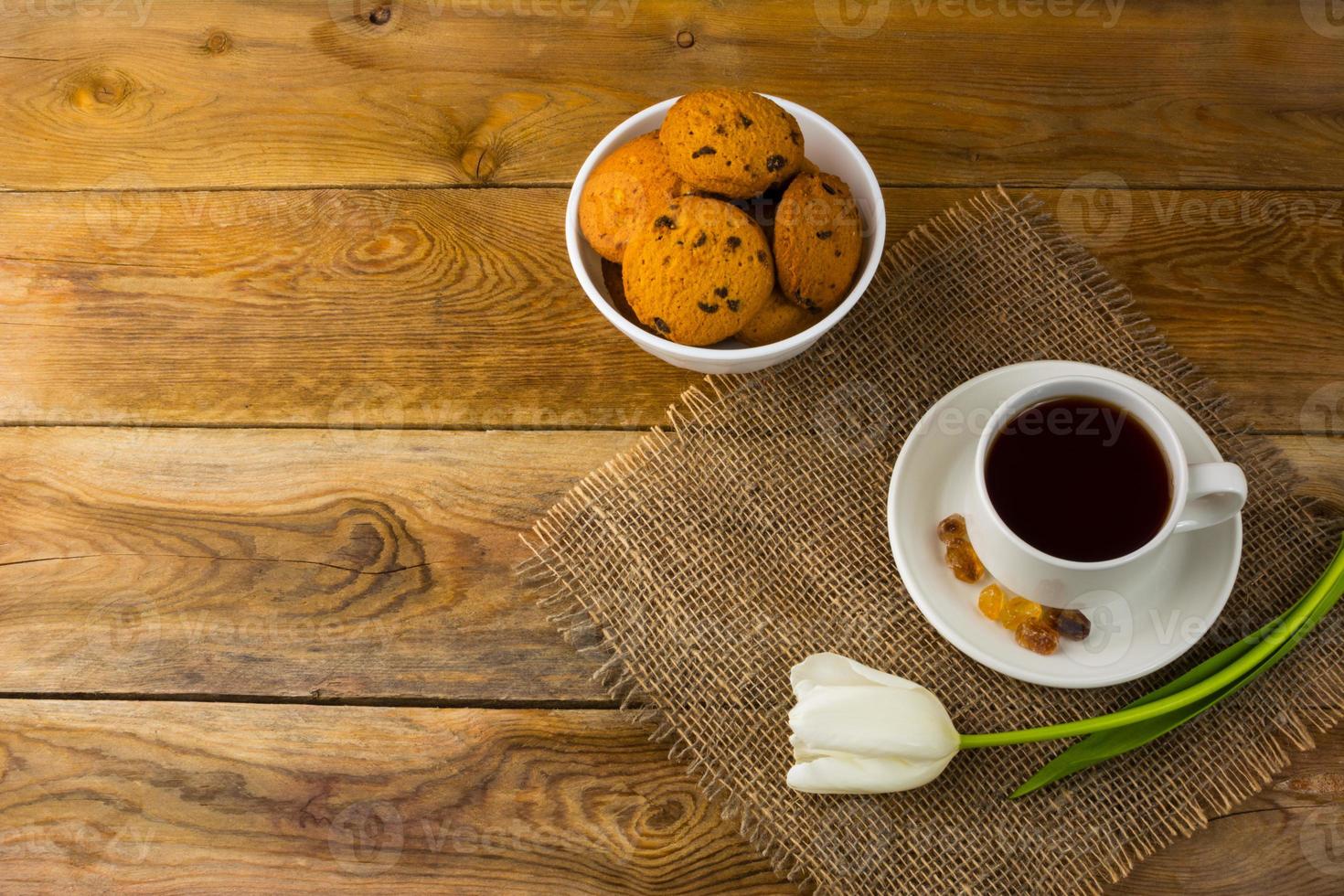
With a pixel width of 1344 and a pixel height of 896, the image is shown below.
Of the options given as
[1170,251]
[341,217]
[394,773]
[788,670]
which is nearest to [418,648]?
[394,773]

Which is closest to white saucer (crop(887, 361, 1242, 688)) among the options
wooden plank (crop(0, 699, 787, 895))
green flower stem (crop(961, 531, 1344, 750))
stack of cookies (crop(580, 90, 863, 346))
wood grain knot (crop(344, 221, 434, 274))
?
green flower stem (crop(961, 531, 1344, 750))

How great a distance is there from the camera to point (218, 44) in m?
1.11

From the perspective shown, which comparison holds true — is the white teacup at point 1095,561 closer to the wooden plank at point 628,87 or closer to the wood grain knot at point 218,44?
the wooden plank at point 628,87

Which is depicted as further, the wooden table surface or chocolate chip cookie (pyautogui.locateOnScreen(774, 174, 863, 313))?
the wooden table surface

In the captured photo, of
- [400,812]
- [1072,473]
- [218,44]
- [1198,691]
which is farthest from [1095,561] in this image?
[218,44]

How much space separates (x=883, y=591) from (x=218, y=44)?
3.09 feet

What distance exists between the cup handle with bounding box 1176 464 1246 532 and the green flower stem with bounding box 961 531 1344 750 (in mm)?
144

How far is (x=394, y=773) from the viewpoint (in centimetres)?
90

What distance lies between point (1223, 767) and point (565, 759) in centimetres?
58

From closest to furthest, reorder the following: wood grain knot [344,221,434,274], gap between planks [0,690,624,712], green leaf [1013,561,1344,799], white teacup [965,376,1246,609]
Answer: white teacup [965,376,1246,609] → green leaf [1013,561,1344,799] → gap between planks [0,690,624,712] → wood grain knot [344,221,434,274]

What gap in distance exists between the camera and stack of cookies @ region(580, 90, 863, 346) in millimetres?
769

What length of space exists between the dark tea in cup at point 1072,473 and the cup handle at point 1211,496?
2cm

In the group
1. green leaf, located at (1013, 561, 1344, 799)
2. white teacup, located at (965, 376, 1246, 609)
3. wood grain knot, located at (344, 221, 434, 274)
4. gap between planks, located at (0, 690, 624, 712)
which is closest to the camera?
white teacup, located at (965, 376, 1246, 609)

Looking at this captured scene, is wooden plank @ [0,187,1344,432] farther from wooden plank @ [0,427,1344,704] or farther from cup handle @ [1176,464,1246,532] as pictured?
cup handle @ [1176,464,1246,532]
